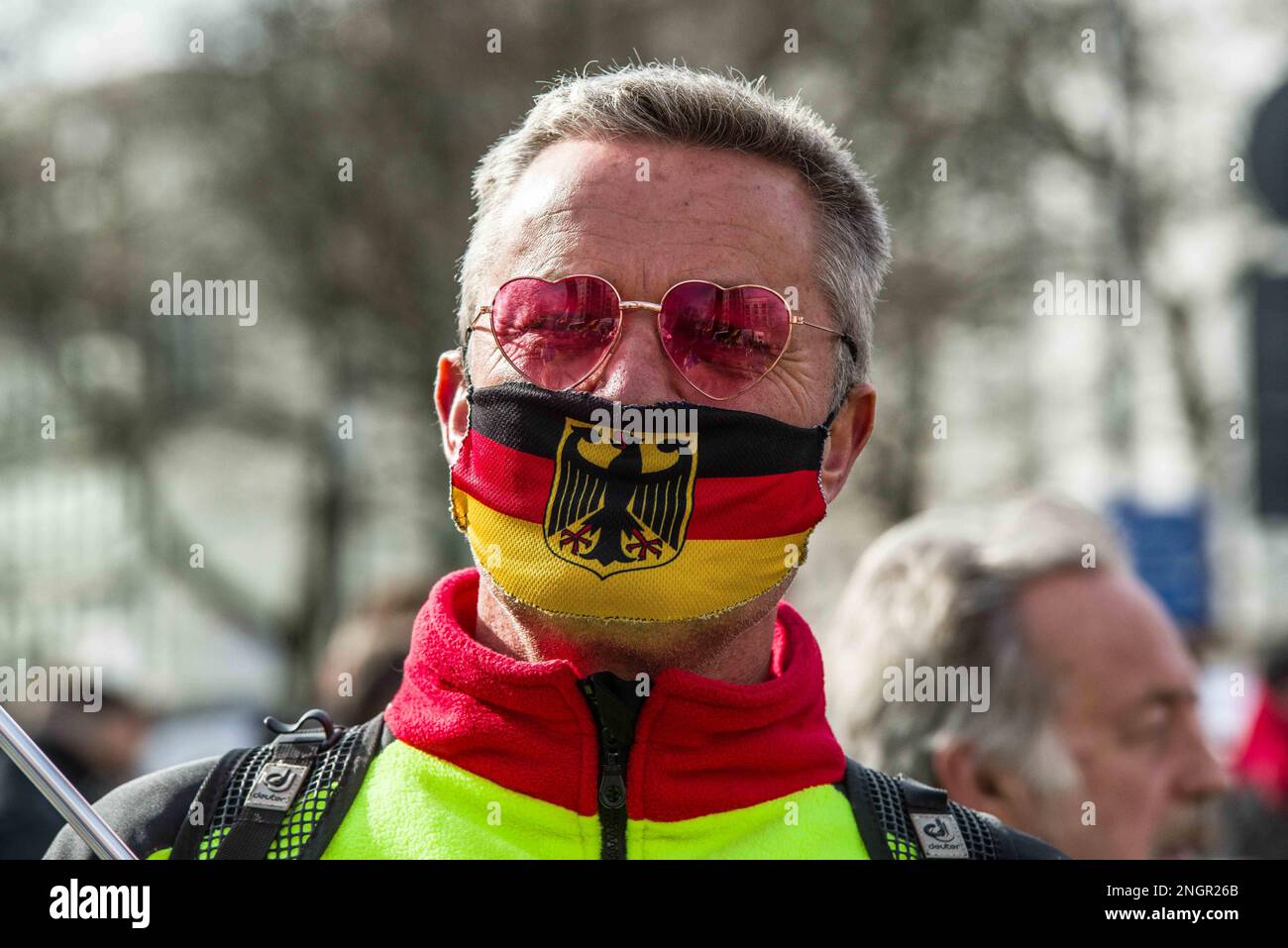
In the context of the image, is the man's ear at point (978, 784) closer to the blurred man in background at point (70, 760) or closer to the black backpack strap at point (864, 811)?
the black backpack strap at point (864, 811)

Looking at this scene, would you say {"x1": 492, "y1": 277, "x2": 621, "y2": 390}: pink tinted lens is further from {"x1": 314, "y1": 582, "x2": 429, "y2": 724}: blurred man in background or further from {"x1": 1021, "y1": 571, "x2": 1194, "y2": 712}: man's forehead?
{"x1": 314, "y1": 582, "x2": 429, "y2": 724}: blurred man in background

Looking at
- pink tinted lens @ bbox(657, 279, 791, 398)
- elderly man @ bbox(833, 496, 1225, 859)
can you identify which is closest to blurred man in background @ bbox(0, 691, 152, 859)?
elderly man @ bbox(833, 496, 1225, 859)

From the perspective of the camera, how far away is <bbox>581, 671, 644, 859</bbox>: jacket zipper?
2.34 m

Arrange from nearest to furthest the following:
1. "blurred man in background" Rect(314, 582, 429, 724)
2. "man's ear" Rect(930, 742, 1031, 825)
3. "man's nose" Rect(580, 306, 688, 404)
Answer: "man's nose" Rect(580, 306, 688, 404) → "man's ear" Rect(930, 742, 1031, 825) → "blurred man in background" Rect(314, 582, 429, 724)

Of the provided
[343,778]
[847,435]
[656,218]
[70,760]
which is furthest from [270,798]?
[70,760]

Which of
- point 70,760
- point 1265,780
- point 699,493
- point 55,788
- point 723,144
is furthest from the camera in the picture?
point 1265,780

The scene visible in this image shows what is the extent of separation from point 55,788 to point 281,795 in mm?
375

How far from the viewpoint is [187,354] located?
58.1 ft

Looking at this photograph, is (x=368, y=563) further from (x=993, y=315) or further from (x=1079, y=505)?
(x=1079, y=505)

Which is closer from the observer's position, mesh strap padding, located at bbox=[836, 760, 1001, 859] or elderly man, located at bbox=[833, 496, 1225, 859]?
mesh strap padding, located at bbox=[836, 760, 1001, 859]

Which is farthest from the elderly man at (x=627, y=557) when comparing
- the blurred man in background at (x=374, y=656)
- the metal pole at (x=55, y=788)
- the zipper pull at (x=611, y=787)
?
the blurred man in background at (x=374, y=656)

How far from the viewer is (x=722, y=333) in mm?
2518

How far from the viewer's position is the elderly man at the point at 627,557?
7.70 ft

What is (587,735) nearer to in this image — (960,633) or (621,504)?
(621,504)
